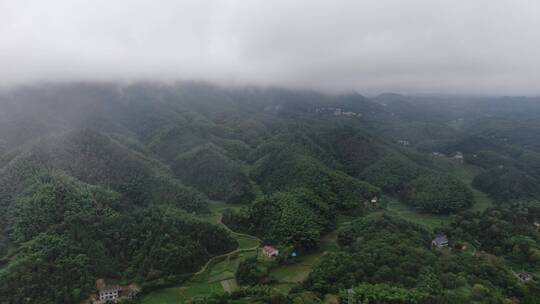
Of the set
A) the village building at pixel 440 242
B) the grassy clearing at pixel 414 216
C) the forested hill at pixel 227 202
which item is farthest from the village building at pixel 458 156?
the village building at pixel 440 242

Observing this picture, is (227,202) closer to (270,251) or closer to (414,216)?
(270,251)

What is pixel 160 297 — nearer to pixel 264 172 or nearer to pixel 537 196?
pixel 264 172

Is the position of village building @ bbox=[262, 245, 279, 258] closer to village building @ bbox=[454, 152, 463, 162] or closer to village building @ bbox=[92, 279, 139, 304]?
village building @ bbox=[92, 279, 139, 304]

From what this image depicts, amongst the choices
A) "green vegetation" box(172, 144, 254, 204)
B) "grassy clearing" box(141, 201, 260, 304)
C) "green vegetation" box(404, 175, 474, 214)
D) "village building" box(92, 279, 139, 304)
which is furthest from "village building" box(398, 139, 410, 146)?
"village building" box(92, 279, 139, 304)

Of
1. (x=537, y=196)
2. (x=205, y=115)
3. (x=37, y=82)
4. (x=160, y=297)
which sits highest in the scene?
(x=37, y=82)

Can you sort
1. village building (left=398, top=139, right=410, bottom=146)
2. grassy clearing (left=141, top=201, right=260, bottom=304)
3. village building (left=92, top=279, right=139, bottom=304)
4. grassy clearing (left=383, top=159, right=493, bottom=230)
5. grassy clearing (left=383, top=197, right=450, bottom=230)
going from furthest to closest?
1. village building (left=398, top=139, right=410, bottom=146)
2. grassy clearing (left=383, top=159, right=493, bottom=230)
3. grassy clearing (left=383, top=197, right=450, bottom=230)
4. grassy clearing (left=141, top=201, right=260, bottom=304)
5. village building (left=92, top=279, right=139, bottom=304)

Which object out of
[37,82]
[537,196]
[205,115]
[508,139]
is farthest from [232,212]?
[508,139]
